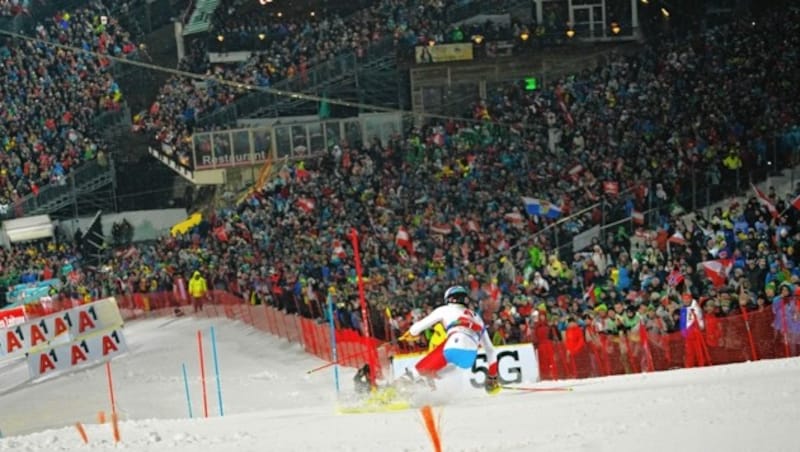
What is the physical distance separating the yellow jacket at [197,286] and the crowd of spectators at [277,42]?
9184mm

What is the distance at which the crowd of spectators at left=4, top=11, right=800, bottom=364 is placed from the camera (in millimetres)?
18266

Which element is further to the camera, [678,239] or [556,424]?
[678,239]

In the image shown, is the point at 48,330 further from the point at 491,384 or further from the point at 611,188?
the point at 611,188

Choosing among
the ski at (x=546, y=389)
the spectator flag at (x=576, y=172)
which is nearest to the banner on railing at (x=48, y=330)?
the ski at (x=546, y=389)

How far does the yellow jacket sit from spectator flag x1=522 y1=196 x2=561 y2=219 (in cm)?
925

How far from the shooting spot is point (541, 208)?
2400 centimetres

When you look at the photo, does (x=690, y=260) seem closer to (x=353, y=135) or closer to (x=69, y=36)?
(x=353, y=135)

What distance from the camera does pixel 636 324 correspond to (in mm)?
16047

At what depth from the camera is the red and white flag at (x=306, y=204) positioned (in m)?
30.0

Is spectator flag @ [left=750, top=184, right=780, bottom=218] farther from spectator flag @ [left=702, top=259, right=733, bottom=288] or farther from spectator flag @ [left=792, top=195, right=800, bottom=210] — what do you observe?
spectator flag @ [left=702, top=259, right=733, bottom=288]

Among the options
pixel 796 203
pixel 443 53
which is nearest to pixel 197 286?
pixel 443 53

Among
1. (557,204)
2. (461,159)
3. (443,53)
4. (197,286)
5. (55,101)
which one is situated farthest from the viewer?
(55,101)

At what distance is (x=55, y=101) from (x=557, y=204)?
25019mm

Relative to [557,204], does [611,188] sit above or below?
above
